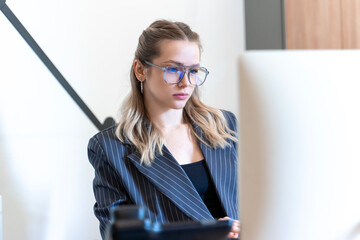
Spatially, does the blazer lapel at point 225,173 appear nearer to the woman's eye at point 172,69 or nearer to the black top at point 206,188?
the black top at point 206,188

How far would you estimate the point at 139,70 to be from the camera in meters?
1.89

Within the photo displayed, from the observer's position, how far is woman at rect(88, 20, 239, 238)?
66.4 inches

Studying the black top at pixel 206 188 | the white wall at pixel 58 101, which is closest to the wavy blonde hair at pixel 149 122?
the black top at pixel 206 188

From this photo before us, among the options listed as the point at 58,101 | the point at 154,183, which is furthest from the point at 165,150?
the point at 58,101

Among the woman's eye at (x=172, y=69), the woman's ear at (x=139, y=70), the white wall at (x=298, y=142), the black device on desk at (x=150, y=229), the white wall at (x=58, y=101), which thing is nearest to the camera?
the black device on desk at (x=150, y=229)

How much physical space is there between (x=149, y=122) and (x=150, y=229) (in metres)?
1.12

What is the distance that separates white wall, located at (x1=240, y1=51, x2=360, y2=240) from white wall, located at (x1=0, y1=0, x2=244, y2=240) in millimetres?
1414

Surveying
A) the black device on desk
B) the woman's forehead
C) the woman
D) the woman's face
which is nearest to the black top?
the woman

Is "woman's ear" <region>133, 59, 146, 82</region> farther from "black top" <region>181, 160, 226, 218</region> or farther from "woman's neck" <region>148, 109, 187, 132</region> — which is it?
"black top" <region>181, 160, 226, 218</region>

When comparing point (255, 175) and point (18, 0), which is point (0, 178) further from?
point (255, 175)

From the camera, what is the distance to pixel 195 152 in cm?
184

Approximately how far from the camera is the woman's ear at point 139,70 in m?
1.88

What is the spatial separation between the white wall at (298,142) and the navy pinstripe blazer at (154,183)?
74cm

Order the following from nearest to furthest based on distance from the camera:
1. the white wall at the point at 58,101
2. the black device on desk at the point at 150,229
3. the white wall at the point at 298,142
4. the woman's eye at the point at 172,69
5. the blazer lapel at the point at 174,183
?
the black device on desk at the point at 150,229
the white wall at the point at 298,142
the blazer lapel at the point at 174,183
the woman's eye at the point at 172,69
the white wall at the point at 58,101
